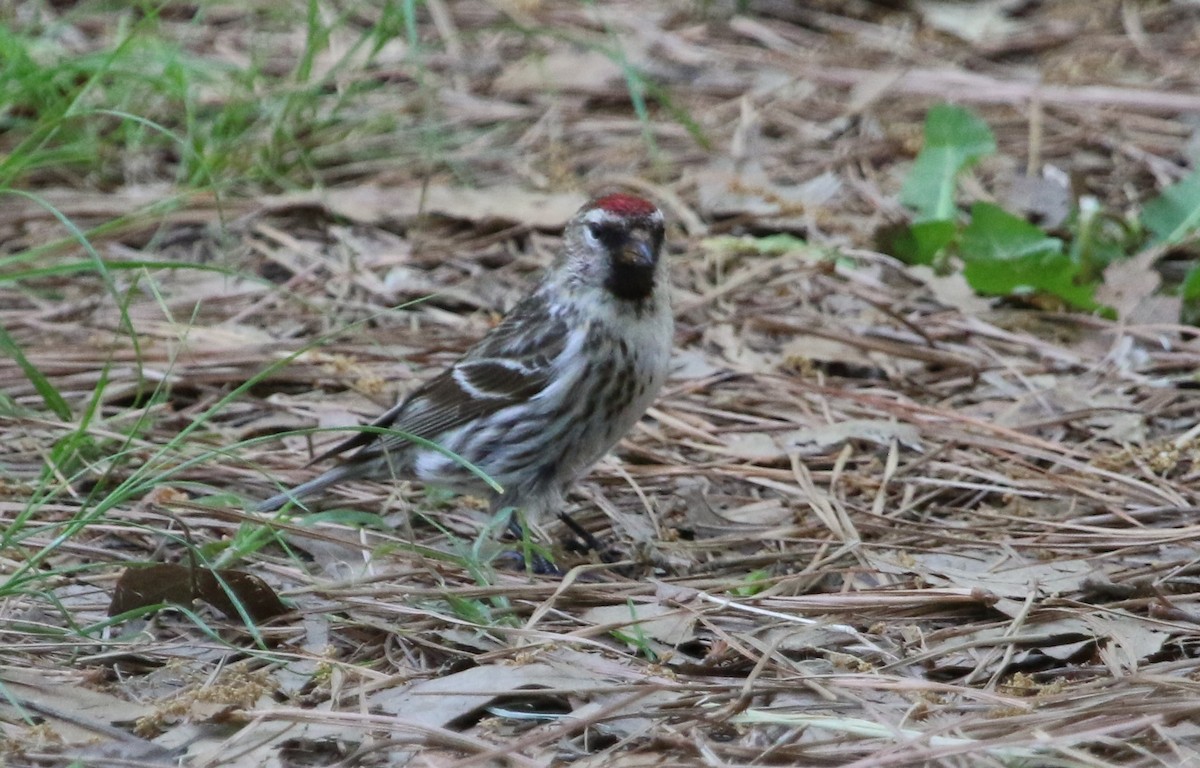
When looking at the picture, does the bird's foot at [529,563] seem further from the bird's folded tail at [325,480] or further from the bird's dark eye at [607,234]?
the bird's dark eye at [607,234]

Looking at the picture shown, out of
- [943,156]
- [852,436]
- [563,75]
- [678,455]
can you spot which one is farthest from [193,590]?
[563,75]

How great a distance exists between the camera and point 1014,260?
17.3 feet

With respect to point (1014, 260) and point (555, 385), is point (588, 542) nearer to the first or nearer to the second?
point (555, 385)

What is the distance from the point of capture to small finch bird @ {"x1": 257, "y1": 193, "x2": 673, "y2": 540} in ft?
13.6

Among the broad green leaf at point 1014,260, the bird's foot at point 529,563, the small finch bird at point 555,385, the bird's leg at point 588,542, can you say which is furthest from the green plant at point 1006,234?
the bird's foot at point 529,563

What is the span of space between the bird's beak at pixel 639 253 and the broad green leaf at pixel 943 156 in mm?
2028

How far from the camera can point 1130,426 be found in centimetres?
454

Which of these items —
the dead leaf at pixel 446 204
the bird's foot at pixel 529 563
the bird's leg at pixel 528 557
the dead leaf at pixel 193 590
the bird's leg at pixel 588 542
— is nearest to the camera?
the dead leaf at pixel 193 590

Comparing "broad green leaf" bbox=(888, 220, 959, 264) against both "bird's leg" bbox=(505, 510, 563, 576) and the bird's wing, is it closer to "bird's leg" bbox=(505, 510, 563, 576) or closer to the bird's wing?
the bird's wing

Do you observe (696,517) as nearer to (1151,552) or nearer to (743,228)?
(1151,552)

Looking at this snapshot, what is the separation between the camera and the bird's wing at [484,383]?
4.28m

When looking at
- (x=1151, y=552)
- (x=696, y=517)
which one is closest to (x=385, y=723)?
(x=696, y=517)

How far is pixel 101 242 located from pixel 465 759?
3.45 m

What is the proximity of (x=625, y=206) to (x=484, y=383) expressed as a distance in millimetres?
677
